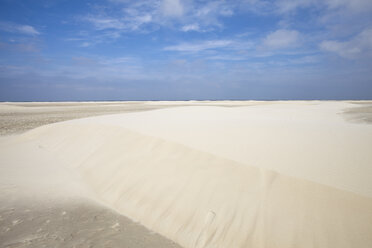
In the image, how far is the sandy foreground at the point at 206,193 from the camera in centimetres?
258

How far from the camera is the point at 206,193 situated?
3.35 metres

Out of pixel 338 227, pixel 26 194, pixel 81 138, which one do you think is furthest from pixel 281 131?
pixel 81 138

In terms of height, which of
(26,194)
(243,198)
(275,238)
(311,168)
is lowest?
(26,194)

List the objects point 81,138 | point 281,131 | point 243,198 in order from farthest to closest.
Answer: point 81,138 < point 281,131 < point 243,198

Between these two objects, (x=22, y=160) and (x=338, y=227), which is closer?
(x=338, y=227)

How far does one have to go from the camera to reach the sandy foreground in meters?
2.58

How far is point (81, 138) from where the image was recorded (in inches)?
285

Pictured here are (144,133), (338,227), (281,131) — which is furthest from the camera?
(144,133)

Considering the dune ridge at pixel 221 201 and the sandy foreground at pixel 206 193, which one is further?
the sandy foreground at pixel 206 193

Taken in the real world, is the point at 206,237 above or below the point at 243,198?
below

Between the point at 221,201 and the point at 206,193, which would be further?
the point at 206,193

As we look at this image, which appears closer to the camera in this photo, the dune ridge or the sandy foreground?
the dune ridge

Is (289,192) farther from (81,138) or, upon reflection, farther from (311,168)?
(81,138)

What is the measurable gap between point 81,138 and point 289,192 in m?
6.47
